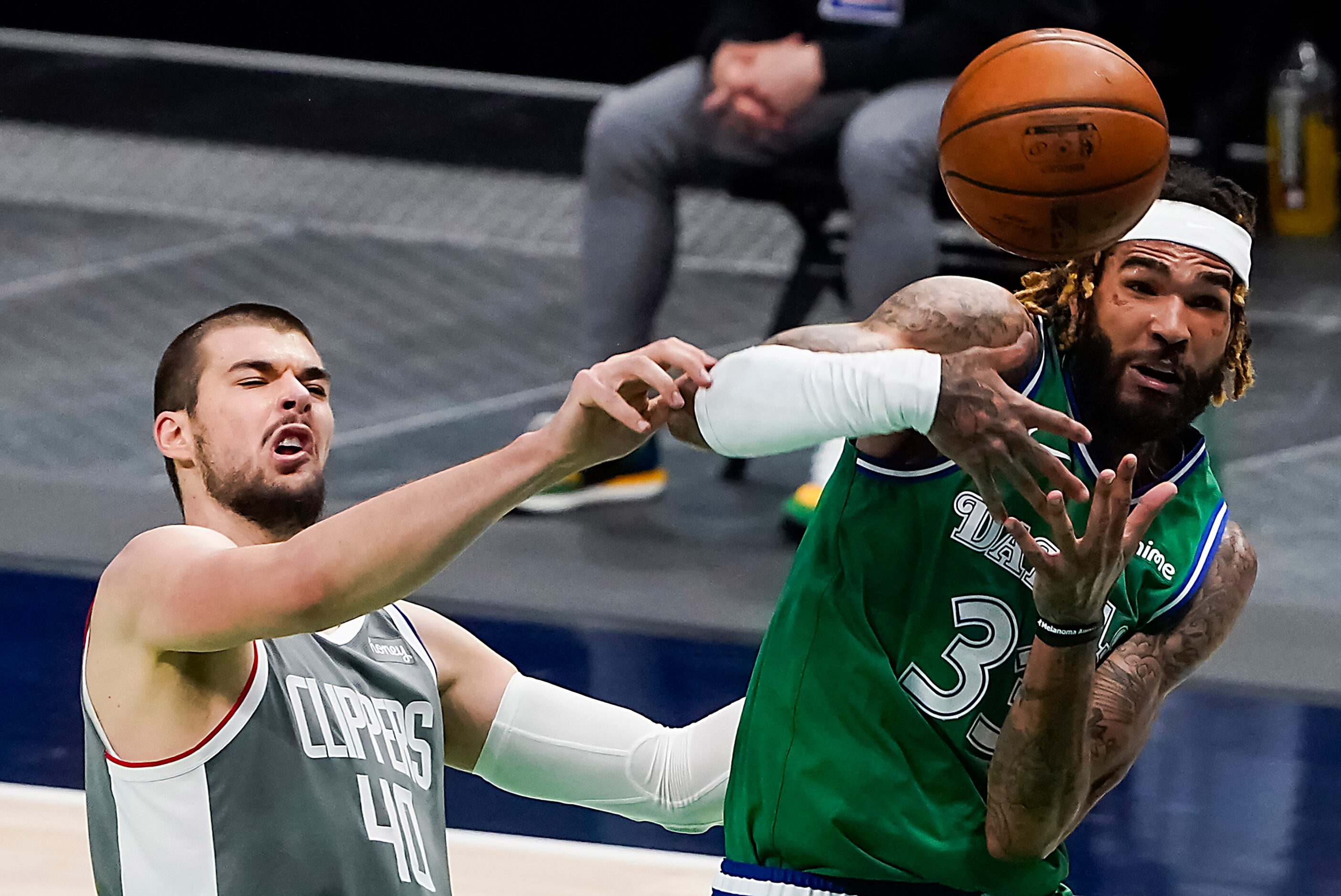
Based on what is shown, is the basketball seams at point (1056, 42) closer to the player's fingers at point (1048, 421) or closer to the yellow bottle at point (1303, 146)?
the player's fingers at point (1048, 421)

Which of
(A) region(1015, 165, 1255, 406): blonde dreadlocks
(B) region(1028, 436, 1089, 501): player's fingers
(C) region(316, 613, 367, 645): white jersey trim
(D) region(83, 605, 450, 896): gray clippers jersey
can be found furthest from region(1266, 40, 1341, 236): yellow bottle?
(B) region(1028, 436, 1089, 501): player's fingers

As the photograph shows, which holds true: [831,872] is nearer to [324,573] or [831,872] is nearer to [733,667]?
[324,573]

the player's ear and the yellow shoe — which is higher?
the player's ear

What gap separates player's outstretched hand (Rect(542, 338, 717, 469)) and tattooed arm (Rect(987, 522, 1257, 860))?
58 centimetres

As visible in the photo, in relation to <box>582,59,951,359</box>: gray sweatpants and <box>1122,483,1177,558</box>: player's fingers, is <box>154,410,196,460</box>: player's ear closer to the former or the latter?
<box>1122,483,1177,558</box>: player's fingers

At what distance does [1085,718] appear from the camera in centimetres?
265

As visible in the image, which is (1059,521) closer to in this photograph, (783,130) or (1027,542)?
(1027,542)

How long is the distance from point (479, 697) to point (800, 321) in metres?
3.65

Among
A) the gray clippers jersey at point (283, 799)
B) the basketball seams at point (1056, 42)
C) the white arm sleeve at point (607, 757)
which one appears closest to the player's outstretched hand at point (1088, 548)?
the basketball seams at point (1056, 42)

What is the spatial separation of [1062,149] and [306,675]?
1.37 meters

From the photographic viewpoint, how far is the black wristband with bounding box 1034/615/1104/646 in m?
2.58

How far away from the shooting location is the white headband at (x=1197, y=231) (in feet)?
9.42

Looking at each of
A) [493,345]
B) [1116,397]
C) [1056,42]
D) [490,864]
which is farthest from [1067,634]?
[493,345]

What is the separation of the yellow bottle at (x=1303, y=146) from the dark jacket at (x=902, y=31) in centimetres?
279
